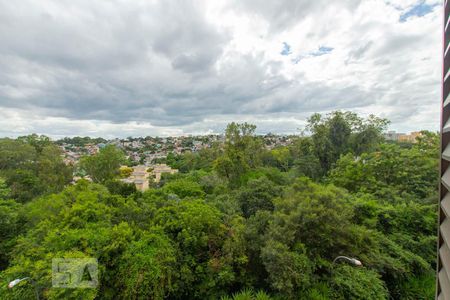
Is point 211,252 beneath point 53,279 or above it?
beneath

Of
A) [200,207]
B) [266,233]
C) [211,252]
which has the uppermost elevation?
[200,207]

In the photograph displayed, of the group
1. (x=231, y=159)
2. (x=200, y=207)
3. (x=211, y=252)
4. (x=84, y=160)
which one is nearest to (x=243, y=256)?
(x=211, y=252)

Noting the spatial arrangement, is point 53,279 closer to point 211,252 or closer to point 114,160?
point 211,252

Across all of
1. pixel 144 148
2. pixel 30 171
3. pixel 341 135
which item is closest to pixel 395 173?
pixel 341 135

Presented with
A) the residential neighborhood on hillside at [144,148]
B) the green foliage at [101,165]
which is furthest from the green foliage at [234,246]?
the residential neighborhood on hillside at [144,148]

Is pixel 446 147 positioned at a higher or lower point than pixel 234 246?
higher

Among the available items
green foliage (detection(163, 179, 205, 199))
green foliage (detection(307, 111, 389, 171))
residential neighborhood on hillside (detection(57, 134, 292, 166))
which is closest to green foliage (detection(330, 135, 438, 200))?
green foliage (detection(307, 111, 389, 171))

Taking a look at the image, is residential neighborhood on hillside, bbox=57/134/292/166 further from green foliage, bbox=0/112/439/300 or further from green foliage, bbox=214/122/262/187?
green foliage, bbox=0/112/439/300

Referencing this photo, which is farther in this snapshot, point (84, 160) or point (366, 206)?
point (84, 160)

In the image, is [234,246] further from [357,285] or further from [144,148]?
[144,148]

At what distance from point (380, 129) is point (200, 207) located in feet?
68.9

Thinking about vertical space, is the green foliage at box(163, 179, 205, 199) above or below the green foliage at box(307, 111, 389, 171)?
below

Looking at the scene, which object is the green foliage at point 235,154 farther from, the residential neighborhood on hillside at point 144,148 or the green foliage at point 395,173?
the residential neighborhood on hillside at point 144,148

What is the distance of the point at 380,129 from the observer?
20.5 m
